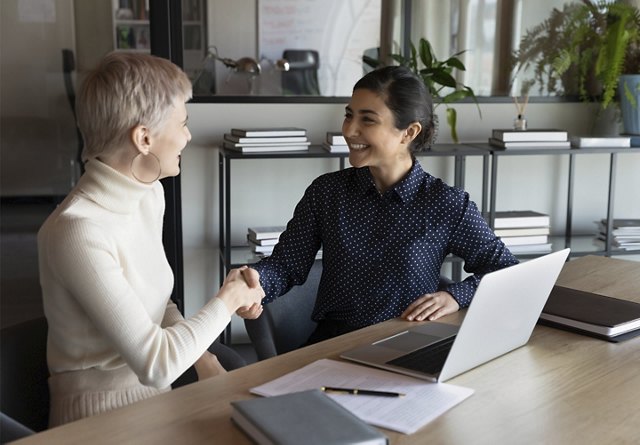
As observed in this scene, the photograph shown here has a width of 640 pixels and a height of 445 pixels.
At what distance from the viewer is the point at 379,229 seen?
2.39 metres

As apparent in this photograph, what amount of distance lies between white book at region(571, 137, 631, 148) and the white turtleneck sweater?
266 cm

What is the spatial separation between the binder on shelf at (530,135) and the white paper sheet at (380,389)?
2.45 meters

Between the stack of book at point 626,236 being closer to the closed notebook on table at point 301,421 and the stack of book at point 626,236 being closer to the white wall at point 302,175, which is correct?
the white wall at point 302,175

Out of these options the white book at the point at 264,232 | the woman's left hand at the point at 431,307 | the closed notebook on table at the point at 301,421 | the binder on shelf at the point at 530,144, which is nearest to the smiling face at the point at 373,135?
the woman's left hand at the point at 431,307

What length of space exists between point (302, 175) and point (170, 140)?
2296 mm

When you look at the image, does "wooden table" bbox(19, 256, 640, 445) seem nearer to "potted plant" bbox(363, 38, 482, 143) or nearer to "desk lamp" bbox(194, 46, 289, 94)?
"potted plant" bbox(363, 38, 482, 143)

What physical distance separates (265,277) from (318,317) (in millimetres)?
210

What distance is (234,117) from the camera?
3982 mm

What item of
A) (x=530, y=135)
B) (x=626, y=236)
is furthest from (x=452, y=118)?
(x=626, y=236)

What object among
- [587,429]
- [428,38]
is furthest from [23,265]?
[587,429]

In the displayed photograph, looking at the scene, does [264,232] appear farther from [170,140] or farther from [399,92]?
[170,140]

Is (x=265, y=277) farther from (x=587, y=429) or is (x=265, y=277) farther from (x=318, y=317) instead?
(x=587, y=429)

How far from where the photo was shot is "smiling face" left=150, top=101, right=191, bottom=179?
1.82 metres

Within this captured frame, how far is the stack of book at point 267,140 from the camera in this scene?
3652 mm
